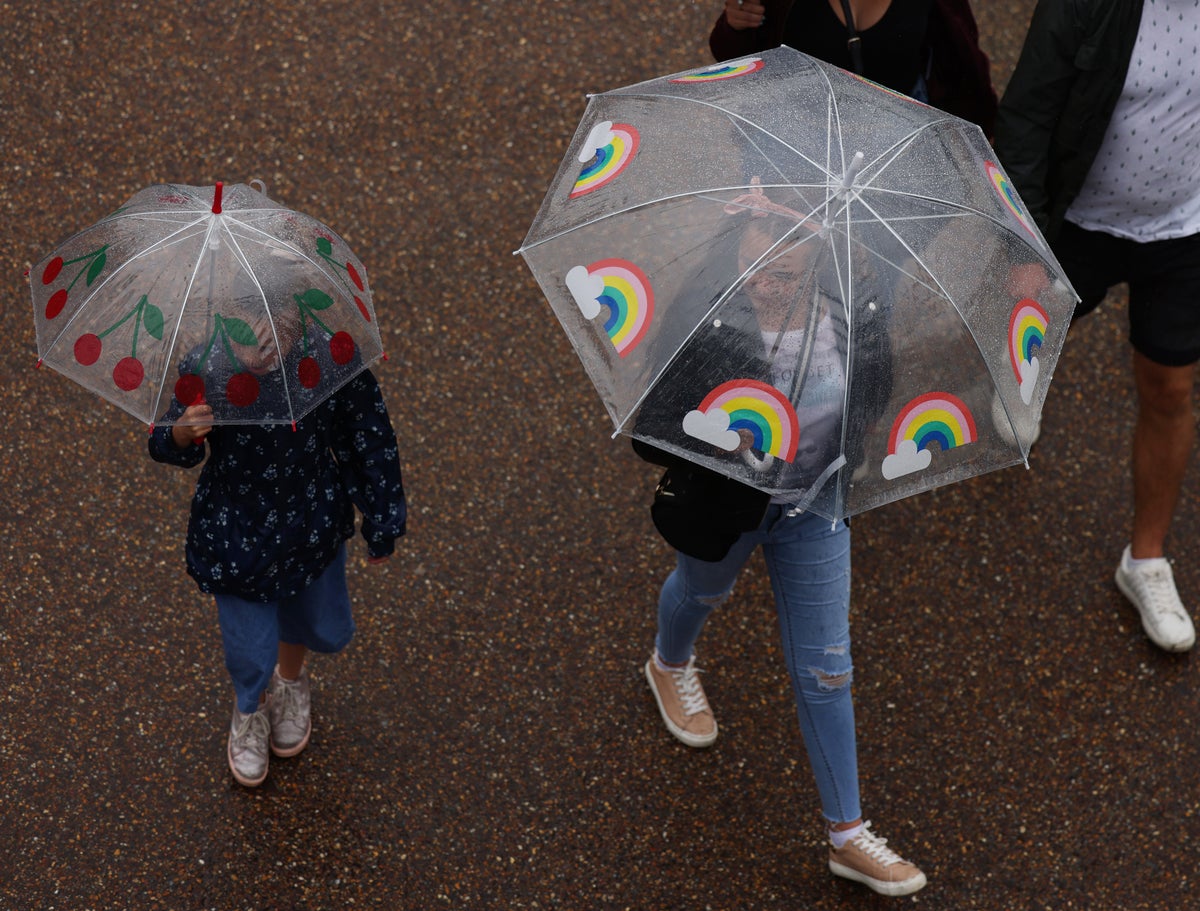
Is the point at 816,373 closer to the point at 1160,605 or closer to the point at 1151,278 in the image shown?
the point at 1151,278

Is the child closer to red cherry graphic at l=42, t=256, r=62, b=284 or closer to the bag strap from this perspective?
red cherry graphic at l=42, t=256, r=62, b=284

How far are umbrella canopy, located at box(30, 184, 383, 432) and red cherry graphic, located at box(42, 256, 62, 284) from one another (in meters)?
0.01

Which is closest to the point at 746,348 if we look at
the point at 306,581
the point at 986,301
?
the point at 986,301

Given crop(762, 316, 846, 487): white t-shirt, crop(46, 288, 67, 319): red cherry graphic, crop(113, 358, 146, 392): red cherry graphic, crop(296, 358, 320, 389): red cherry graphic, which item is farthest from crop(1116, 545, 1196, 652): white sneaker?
crop(46, 288, 67, 319): red cherry graphic

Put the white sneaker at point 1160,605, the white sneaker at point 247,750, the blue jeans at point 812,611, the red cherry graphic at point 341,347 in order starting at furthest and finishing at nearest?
the white sneaker at point 1160,605 < the white sneaker at point 247,750 < the blue jeans at point 812,611 < the red cherry graphic at point 341,347

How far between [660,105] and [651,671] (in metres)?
1.76

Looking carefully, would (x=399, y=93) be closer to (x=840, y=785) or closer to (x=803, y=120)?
(x=803, y=120)

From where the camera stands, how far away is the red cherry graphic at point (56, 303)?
9.47 feet

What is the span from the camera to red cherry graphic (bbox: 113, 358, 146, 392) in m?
2.80

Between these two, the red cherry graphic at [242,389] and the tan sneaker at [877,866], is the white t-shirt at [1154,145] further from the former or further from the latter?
the red cherry graphic at [242,389]

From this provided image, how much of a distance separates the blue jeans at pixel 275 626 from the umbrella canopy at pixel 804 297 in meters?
1.09

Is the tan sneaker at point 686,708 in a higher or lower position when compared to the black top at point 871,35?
lower

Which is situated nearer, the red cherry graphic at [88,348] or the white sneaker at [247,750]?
the red cherry graphic at [88,348]

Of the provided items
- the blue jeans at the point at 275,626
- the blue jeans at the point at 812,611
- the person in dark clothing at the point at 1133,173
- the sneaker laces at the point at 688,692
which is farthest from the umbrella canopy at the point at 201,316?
the person in dark clothing at the point at 1133,173
